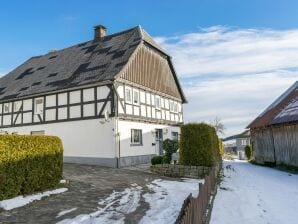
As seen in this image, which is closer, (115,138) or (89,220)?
(89,220)

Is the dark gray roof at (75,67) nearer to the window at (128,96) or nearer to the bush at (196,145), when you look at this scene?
the window at (128,96)

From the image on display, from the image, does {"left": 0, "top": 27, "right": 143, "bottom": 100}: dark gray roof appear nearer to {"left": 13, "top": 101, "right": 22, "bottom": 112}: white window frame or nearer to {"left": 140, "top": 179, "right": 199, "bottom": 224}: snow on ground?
{"left": 13, "top": 101, "right": 22, "bottom": 112}: white window frame

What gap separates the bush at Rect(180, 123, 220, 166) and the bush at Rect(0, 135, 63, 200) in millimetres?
6467

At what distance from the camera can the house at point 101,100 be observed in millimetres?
19281

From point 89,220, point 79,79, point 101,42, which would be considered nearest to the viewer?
point 89,220

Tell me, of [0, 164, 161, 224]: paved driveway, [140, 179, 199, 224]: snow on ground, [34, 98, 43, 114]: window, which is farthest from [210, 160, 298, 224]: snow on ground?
[34, 98, 43, 114]: window

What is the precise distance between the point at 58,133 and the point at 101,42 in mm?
8801

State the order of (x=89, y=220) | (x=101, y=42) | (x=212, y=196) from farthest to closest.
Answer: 1. (x=101, y=42)
2. (x=212, y=196)
3. (x=89, y=220)

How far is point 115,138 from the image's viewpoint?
736 inches

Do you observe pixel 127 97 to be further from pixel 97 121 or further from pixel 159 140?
pixel 159 140

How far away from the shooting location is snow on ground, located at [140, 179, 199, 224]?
25.1ft

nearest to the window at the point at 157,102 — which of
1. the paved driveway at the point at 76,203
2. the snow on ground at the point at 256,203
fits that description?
the paved driveway at the point at 76,203

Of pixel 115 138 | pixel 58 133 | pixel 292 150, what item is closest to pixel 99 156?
pixel 115 138

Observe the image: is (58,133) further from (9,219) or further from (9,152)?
(9,219)
